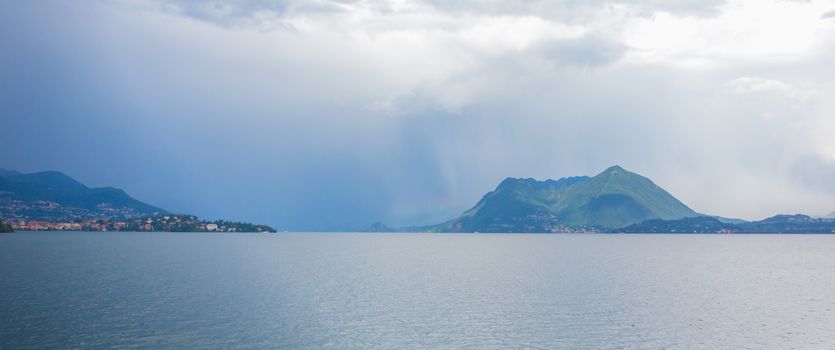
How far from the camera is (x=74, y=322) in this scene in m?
63.2

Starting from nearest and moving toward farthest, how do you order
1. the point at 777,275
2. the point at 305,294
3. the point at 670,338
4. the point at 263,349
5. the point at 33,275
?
1. the point at 263,349
2. the point at 670,338
3. the point at 305,294
4. the point at 33,275
5. the point at 777,275

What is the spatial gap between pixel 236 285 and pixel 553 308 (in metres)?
56.4

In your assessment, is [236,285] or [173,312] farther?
[236,285]

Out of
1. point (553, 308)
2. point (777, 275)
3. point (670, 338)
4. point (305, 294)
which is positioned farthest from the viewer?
point (777, 275)

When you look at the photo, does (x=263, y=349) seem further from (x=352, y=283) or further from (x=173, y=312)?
(x=352, y=283)

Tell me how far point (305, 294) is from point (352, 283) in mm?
19622

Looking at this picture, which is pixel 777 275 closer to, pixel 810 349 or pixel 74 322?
pixel 810 349

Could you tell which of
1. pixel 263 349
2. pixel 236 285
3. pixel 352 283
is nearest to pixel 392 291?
pixel 352 283

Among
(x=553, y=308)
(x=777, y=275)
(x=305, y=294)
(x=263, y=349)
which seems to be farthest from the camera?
(x=777, y=275)

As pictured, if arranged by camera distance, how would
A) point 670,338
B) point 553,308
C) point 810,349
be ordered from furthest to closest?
point 553,308
point 670,338
point 810,349

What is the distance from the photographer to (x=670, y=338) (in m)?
63.8

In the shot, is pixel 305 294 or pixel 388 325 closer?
pixel 388 325

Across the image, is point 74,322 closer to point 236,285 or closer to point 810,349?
point 236,285

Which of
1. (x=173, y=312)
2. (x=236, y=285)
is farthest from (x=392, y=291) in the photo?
(x=173, y=312)
